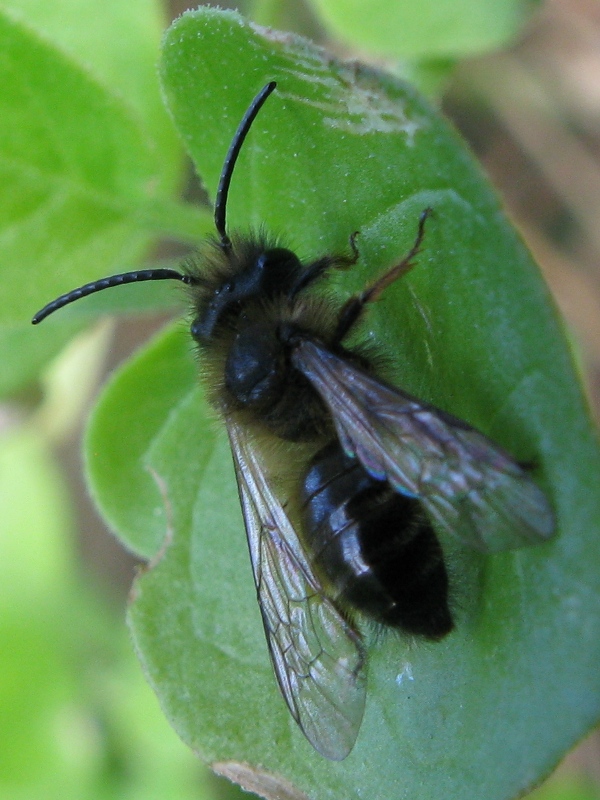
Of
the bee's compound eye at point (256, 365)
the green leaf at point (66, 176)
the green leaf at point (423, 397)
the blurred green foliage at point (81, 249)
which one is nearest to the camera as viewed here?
the green leaf at point (423, 397)

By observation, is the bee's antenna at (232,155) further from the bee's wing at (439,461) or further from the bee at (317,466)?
the bee's wing at (439,461)

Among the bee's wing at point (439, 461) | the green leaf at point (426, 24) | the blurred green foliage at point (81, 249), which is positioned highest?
the green leaf at point (426, 24)

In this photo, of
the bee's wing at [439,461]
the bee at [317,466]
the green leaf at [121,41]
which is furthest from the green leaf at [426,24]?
the bee's wing at [439,461]

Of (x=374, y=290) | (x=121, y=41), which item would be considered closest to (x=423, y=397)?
(x=374, y=290)

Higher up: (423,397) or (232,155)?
(232,155)

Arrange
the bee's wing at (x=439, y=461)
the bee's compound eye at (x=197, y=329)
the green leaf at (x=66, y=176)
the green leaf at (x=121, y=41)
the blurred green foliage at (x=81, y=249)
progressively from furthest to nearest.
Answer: the green leaf at (x=121, y=41) < the blurred green foliage at (x=81, y=249) < the green leaf at (x=66, y=176) < the bee's compound eye at (x=197, y=329) < the bee's wing at (x=439, y=461)

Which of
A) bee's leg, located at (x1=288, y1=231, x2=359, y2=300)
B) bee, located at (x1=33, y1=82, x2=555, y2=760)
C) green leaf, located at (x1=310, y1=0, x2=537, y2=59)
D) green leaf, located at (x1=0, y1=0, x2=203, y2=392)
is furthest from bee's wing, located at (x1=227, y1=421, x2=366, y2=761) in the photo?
green leaf, located at (x1=310, y1=0, x2=537, y2=59)

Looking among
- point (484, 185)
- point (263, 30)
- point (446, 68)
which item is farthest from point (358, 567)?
point (446, 68)

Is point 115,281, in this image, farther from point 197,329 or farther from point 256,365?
point 256,365
